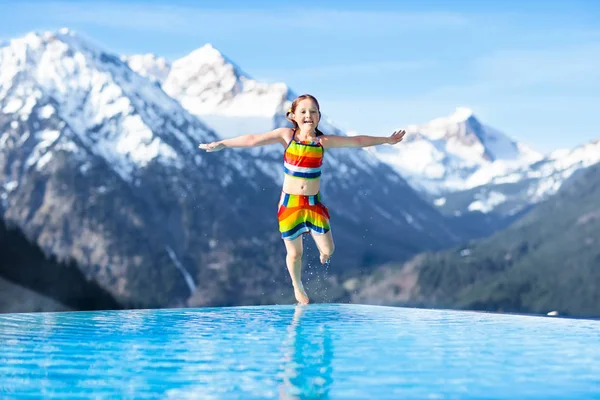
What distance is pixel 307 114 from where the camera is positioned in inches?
618

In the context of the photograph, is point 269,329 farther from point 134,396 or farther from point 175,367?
point 134,396

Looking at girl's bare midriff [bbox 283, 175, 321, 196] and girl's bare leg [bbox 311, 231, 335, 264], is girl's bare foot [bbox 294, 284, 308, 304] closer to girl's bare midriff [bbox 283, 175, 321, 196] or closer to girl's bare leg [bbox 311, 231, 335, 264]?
girl's bare leg [bbox 311, 231, 335, 264]

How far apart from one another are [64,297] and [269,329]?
10650 centimetres

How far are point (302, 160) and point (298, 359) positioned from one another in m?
5.87

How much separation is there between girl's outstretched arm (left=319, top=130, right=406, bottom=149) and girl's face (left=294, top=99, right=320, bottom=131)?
42 centimetres

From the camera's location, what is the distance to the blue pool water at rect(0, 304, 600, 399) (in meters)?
8.76

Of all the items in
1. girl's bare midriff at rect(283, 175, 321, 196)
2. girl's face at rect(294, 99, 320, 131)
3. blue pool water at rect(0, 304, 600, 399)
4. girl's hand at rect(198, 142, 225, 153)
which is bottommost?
blue pool water at rect(0, 304, 600, 399)

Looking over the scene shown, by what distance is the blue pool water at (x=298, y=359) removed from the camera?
876 cm

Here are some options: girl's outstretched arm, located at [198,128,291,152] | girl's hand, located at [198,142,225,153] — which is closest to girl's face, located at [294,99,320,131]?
girl's outstretched arm, located at [198,128,291,152]

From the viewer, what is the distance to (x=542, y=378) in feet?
31.0

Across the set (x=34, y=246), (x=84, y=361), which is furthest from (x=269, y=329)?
(x=34, y=246)

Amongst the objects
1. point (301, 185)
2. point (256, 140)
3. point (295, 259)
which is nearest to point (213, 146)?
point (256, 140)

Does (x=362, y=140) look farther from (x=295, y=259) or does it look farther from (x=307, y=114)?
(x=295, y=259)

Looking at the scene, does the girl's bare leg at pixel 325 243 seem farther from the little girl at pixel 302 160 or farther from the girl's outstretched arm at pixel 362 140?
the girl's outstretched arm at pixel 362 140
